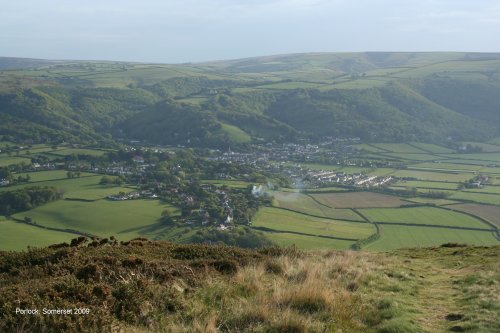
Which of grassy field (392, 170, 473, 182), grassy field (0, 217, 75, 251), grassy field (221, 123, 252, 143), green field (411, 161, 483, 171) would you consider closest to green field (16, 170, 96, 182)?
grassy field (0, 217, 75, 251)

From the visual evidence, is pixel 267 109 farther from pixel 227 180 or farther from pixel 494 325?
pixel 494 325

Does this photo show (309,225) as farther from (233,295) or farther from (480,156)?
(480,156)

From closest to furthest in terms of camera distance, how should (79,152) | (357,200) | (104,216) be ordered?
(104,216) → (357,200) → (79,152)

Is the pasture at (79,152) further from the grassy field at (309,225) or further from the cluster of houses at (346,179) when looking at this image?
the grassy field at (309,225)

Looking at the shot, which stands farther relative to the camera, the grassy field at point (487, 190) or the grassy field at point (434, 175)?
the grassy field at point (434, 175)

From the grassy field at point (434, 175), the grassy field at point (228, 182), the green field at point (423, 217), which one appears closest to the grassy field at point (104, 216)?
the grassy field at point (228, 182)

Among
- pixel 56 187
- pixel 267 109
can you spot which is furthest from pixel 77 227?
pixel 267 109

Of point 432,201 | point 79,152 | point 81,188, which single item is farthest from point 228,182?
point 79,152
